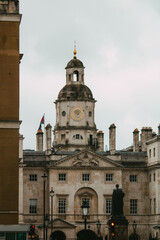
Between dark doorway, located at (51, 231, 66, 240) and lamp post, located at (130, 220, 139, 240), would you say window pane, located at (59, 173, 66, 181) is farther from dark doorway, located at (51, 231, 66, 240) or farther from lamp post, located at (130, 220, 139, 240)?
lamp post, located at (130, 220, 139, 240)

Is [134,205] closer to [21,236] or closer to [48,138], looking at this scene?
[48,138]

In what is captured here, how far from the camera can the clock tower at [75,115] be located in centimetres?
12900

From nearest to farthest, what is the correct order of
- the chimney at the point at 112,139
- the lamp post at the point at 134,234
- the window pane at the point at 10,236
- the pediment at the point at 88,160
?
the window pane at the point at 10,236
the lamp post at the point at 134,234
the pediment at the point at 88,160
the chimney at the point at 112,139

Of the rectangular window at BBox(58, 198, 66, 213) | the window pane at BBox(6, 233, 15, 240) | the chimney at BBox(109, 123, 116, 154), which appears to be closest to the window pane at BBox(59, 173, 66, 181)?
the rectangular window at BBox(58, 198, 66, 213)

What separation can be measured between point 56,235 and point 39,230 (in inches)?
125

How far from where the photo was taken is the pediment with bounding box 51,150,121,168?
113 meters

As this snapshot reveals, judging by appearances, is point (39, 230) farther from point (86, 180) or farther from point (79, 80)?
point (79, 80)

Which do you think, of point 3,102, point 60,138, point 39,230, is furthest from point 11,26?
point 60,138

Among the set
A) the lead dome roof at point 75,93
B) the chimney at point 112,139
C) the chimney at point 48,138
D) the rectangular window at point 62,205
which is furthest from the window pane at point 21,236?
the lead dome roof at point 75,93

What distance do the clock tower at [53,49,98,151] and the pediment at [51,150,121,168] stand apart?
14896 mm

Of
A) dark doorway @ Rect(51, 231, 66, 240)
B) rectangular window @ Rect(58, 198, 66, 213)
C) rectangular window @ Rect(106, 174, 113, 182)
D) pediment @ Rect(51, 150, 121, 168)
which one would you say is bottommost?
dark doorway @ Rect(51, 231, 66, 240)

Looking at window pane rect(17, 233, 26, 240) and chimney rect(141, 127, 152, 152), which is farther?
chimney rect(141, 127, 152, 152)

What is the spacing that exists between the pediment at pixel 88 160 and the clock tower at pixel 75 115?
14896 millimetres

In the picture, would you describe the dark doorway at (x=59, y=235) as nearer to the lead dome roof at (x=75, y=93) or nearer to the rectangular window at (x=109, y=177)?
the rectangular window at (x=109, y=177)
